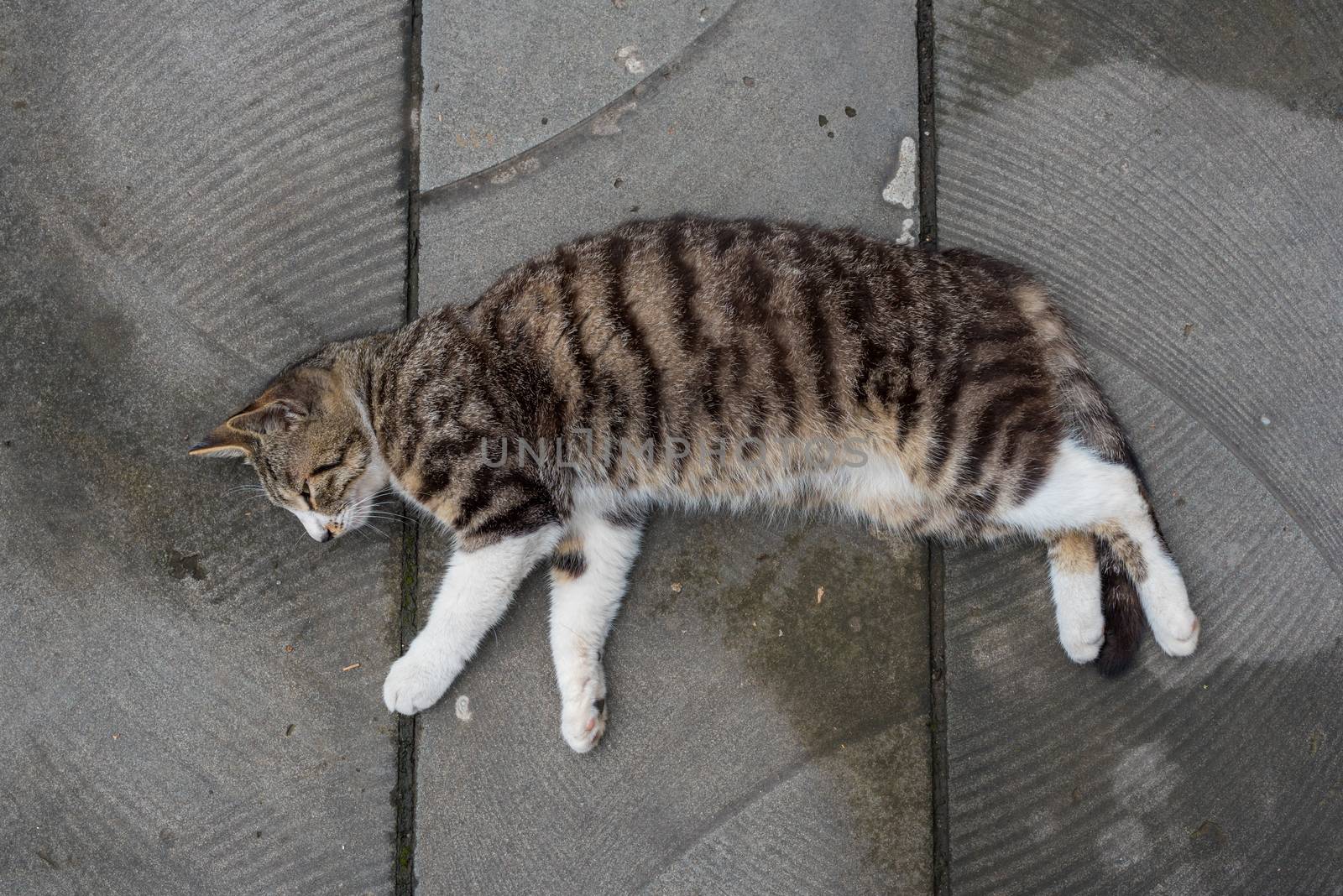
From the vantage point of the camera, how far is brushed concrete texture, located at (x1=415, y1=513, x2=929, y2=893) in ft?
8.75

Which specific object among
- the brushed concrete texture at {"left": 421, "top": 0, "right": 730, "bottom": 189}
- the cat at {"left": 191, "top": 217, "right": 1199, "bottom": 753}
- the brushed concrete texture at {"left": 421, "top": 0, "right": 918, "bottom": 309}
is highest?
the brushed concrete texture at {"left": 421, "top": 0, "right": 730, "bottom": 189}

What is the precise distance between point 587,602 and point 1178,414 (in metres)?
2.00

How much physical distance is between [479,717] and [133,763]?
3.66 ft

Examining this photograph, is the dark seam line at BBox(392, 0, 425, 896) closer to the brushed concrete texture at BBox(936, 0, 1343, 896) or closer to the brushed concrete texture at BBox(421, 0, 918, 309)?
the brushed concrete texture at BBox(421, 0, 918, 309)

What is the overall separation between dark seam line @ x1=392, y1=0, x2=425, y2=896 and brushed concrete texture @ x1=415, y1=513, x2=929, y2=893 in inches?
2.1

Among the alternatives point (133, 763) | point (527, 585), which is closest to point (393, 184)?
point (527, 585)

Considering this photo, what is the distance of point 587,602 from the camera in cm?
266

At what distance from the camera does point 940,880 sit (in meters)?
2.67

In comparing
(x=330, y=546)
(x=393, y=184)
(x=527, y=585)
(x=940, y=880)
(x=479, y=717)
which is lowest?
(x=940, y=880)

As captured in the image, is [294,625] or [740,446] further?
[294,625]

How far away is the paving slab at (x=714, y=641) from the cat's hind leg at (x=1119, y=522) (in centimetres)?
44

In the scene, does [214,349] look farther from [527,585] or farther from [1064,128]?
[1064,128]

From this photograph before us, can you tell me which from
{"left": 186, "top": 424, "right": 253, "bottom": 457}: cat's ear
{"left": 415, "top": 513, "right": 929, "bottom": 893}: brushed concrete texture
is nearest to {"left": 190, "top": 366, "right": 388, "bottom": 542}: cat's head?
{"left": 186, "top": 424, "right": 253, "bottom": 457}: cat's ear

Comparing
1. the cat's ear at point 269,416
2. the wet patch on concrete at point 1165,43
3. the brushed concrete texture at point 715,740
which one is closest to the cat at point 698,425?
the cat's ear at point 269,416
